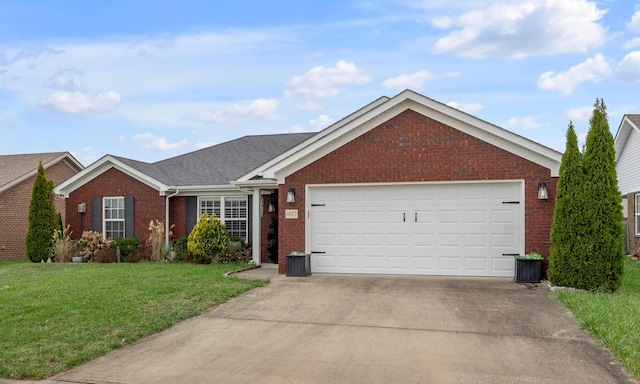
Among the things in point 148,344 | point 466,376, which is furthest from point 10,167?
point 466,376

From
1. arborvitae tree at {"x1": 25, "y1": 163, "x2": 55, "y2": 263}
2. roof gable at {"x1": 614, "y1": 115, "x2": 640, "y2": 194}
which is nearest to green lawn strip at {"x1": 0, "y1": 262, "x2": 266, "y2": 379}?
arborvitae tree at {"x1": 25, "y1": 163, "x2": 55, "y2": 263}

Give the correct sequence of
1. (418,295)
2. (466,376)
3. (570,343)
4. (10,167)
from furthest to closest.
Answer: (10,167) < (418,295) < (570,343) < (466,376)

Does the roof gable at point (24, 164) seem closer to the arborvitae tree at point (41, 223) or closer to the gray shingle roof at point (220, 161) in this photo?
the arborvitae tree at point (41, 223)

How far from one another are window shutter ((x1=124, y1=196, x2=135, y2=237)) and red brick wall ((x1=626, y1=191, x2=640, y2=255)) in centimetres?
1920

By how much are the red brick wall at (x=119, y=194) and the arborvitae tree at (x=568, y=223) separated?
12.6 metres

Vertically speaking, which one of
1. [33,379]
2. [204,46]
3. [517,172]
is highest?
[204,46]

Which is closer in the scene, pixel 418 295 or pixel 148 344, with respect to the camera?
pixel 148 344

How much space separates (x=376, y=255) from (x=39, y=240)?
13411 mm

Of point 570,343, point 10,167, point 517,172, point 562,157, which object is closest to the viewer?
point 570,343

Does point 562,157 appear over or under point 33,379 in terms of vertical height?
over

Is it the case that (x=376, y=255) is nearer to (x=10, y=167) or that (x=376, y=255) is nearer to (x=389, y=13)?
(x=389, y=13)

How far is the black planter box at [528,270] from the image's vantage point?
39.1 ft

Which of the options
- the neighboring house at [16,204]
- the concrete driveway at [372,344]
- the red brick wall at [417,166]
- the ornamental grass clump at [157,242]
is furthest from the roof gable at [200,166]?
the concrete driveway at [372,344]

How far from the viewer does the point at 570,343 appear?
7324mm
